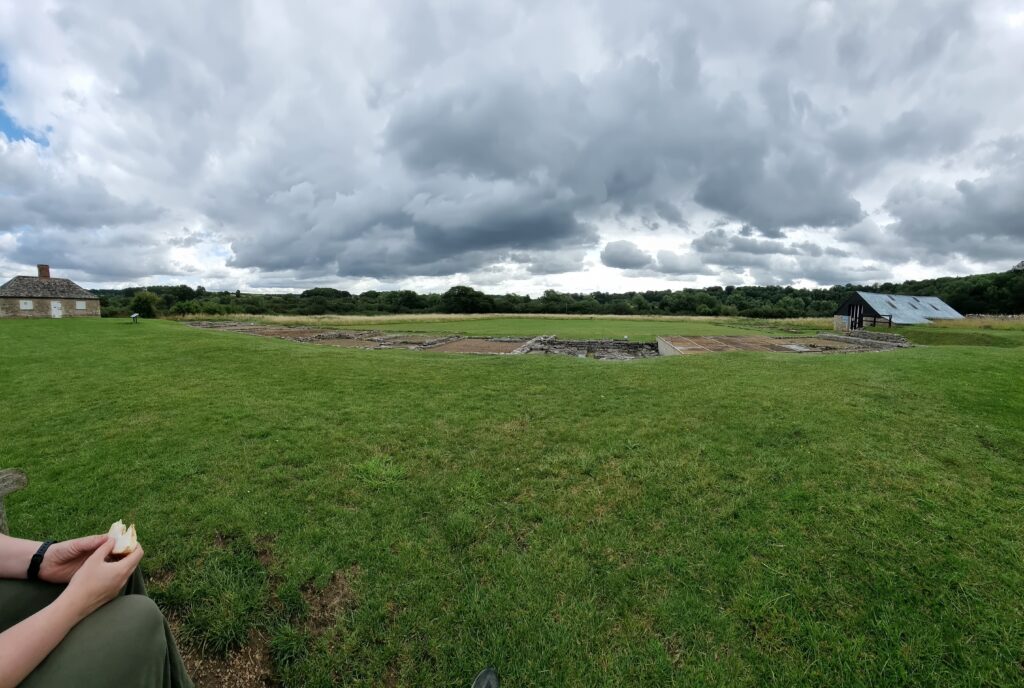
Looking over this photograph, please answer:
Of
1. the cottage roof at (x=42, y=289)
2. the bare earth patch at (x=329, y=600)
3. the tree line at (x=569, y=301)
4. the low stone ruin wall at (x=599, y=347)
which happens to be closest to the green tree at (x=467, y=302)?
the tree line at (x=569, y=301)

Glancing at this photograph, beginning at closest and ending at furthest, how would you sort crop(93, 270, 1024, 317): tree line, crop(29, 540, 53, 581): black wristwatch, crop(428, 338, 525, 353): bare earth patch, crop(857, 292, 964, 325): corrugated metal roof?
crop(29, 540, 53, 581): black wristwatch, crop(428, 338, 525, 353): bare earth patch, crop(857, 292, 964, 325): corrugated metal roof, crop(93, 270, 1024, 317): tree line

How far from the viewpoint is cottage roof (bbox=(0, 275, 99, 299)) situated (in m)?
38.6

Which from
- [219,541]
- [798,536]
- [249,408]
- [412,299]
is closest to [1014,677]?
[798,536]

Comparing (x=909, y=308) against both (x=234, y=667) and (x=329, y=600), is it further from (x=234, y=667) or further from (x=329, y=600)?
(x=234, y=667)

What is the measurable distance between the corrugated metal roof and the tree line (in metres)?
7.32

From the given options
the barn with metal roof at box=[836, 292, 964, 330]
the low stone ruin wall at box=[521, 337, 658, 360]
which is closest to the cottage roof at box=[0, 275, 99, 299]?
the low stone ruin wall at box=[521, 337, 658, 360]

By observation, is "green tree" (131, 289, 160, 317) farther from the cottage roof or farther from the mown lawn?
the mown lawn

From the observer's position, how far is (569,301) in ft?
310

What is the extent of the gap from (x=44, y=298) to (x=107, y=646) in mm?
57445

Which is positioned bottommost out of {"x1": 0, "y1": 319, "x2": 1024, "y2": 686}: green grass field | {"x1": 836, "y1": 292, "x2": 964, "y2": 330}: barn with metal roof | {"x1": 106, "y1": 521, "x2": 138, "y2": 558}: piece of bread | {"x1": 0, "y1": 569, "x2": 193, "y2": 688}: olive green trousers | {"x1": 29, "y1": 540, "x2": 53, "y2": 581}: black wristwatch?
{"x1": 0, "y1": 319, "x2": 1024, "y2": 686}: green grass field

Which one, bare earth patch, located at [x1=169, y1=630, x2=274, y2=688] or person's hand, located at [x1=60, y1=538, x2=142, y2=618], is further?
bare earth patch, located at [x1=169, y1=630, x2=274, y2=688]

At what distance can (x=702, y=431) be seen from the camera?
20.0 ft

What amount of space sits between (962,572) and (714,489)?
1849 millimetres

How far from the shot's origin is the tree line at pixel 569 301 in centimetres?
5588
